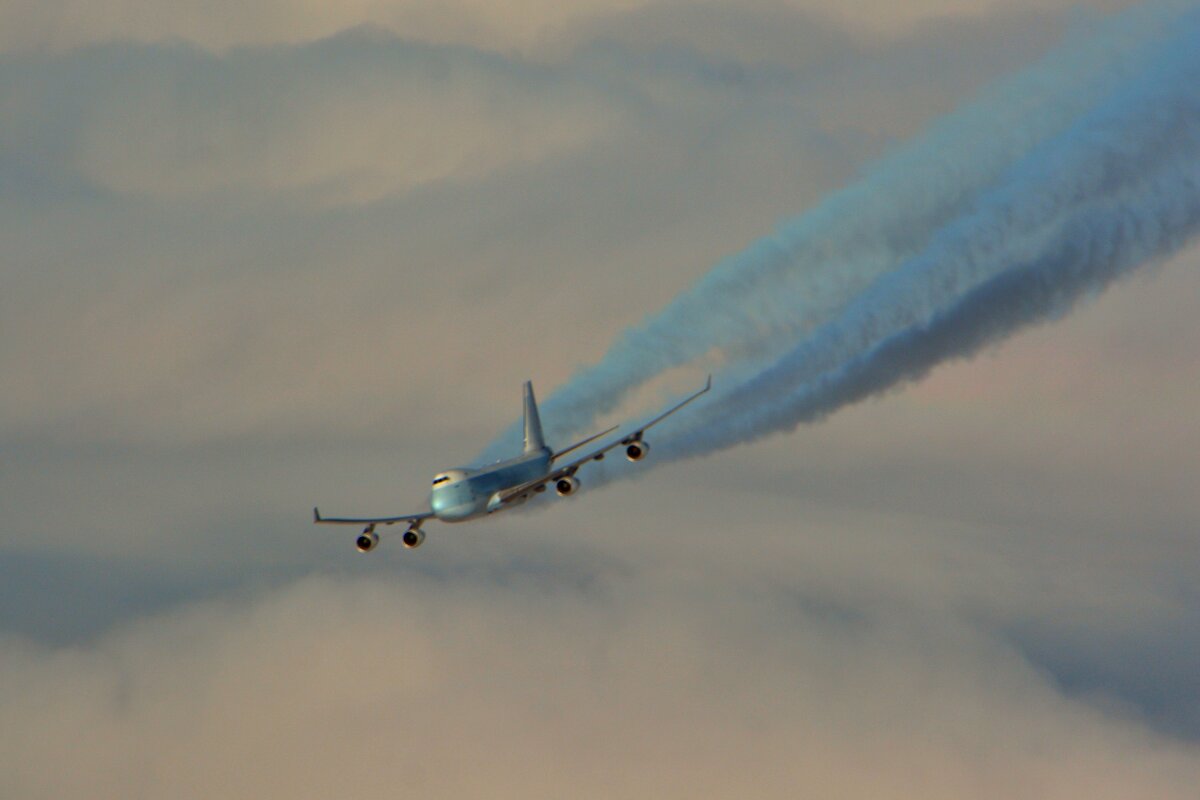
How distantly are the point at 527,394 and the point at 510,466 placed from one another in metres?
8.12

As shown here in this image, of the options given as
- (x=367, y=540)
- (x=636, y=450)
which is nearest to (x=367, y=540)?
(x=367, y=540)

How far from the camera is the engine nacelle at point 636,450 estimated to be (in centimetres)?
9138

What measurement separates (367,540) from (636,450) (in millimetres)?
13881

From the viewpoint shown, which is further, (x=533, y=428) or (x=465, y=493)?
(x=533, y=428)

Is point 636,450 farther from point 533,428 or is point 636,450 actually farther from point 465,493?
point 533,428

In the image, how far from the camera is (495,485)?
3698 inches

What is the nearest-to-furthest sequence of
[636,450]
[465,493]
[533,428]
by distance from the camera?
[636,450] < [465,493] < [533,428]

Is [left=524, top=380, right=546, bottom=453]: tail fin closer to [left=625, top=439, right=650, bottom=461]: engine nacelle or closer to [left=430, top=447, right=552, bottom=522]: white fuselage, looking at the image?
[left=430, top=447, right=552, bottom=522]: white fuselage

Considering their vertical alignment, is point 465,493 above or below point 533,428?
below

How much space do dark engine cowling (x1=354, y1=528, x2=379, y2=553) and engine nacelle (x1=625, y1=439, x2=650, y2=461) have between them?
13.0 metres

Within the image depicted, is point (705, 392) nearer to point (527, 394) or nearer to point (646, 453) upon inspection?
point (646, 453)

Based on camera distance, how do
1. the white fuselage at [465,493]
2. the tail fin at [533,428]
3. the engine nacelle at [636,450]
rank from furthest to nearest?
the tail fin at [533,428] < the white fuselage at [465,493] < the engine nacelle at [636,450]

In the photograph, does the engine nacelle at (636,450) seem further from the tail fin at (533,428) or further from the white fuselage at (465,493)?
the tail fin at (533,428)

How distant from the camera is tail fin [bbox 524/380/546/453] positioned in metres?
100
